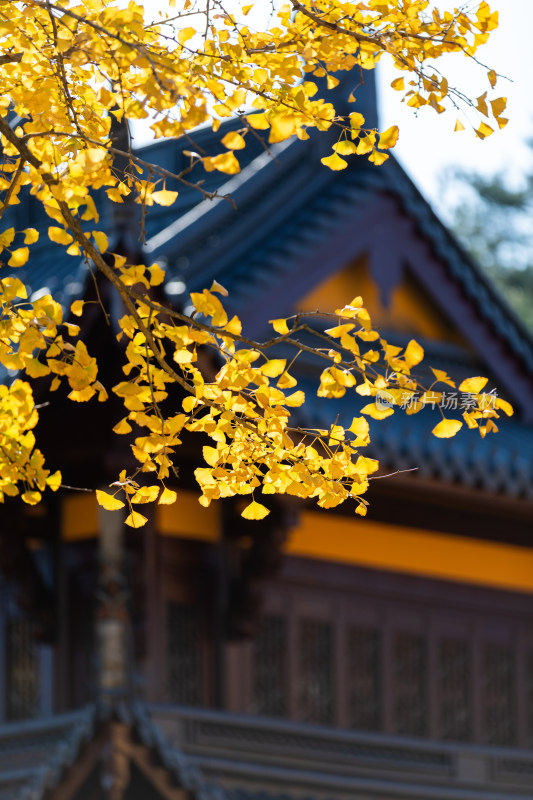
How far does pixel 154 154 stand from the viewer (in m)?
8.64

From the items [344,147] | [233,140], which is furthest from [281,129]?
[344,147]

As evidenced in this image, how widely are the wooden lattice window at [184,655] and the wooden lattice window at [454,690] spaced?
2129 millimetres

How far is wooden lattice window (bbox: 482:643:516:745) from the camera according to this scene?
1030 centimetres

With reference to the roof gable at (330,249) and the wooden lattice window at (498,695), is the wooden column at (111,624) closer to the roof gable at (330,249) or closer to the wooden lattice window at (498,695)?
the roof gable at (330,249)

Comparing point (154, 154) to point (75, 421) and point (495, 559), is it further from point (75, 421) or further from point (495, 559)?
point (495, 559)

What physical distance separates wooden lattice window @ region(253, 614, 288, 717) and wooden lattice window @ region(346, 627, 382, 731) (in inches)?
22.4

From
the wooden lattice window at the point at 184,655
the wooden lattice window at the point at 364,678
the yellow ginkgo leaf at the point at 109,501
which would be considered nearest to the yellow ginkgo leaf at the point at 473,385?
the yellow ginkgo leaf at the point at 109,501

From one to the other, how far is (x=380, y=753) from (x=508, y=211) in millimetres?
27666

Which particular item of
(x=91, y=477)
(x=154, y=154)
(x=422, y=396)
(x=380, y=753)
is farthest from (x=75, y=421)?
(x=422, y=396)

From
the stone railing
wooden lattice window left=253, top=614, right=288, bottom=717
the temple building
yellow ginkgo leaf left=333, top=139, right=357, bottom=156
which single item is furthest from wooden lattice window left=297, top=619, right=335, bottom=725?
yellow ginkgo leaf left=333, top=139, right=357, bottom=156

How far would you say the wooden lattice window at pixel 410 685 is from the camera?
9773 mm

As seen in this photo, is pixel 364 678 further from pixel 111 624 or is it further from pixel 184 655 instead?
pixel 111 624

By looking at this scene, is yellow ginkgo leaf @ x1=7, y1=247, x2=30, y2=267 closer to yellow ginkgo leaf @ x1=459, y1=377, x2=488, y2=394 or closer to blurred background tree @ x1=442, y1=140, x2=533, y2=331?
yellow ginkgo leaf @ x1=459, y1=377, x2=488, y2=394

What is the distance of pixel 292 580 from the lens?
9344mm
